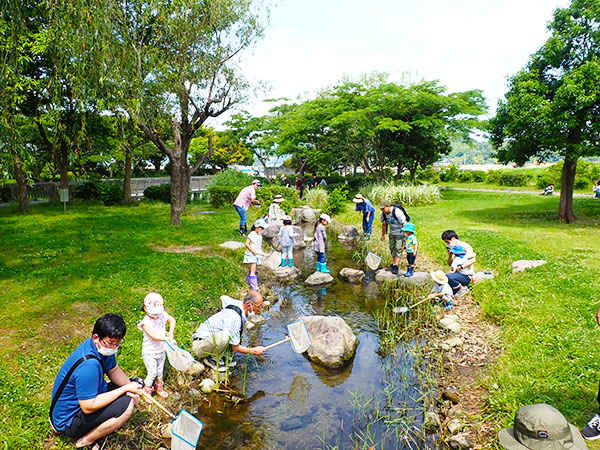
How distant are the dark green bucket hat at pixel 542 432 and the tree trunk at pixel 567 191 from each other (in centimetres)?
1463

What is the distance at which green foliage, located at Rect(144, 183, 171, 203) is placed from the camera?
80.0ft

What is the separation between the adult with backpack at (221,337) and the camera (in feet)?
19.0

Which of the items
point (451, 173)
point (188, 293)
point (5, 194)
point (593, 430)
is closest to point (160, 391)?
point (188, 293)

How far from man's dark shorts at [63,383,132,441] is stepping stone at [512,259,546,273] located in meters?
8.90

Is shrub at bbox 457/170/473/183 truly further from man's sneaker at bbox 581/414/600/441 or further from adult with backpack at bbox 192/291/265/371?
man's sneaker at bbox 581/414/600/441

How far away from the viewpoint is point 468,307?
8359 mm

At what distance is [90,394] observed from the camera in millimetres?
3977

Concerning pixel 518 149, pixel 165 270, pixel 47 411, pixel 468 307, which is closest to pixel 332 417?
pixel 47 411

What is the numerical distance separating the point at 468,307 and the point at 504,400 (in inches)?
145

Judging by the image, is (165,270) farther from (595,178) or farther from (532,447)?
(595,178)

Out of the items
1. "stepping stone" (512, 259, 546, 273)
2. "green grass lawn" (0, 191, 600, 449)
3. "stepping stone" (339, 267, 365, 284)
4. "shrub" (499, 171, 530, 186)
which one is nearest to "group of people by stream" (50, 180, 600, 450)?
"green grass lawn" (0, 191, 600, 449)

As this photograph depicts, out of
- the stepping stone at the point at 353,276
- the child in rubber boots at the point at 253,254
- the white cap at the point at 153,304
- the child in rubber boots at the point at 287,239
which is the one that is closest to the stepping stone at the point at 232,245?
the child in rubber boots at the point at 287,239

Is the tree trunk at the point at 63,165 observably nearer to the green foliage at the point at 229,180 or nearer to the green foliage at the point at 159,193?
the green foliage at the point at 159,193

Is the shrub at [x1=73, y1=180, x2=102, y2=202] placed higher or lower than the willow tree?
lower
